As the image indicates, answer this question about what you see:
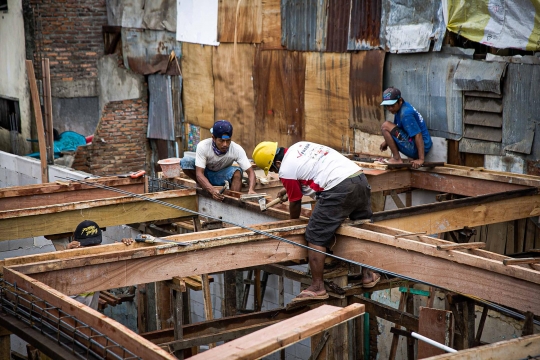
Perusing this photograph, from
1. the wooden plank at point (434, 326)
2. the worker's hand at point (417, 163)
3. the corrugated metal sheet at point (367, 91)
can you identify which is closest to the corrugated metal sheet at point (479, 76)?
the worker's hand at point (417, 163)

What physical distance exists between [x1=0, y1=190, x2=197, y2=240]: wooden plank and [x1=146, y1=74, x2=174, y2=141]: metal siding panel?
7411mm

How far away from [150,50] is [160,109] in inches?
Result: 49.8

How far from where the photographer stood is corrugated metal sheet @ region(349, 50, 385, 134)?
11.1 metres

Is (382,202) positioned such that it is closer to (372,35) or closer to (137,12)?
(372,35)

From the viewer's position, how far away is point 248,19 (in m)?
13.6

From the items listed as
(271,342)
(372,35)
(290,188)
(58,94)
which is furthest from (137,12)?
(271,342)

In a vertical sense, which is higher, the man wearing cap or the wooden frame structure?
the man wearing cap

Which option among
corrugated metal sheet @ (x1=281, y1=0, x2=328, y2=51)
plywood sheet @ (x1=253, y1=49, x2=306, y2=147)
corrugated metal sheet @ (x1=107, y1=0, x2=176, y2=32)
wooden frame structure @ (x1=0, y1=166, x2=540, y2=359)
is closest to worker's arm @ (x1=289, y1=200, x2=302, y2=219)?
wooden frame structure @ (x1=0, y1=166, x2=540, y2=359)

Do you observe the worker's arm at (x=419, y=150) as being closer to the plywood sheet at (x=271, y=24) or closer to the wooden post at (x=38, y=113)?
the plywood sheet at (x=271, y=24)

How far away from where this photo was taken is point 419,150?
998cm

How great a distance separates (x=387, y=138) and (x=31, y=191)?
4.47m

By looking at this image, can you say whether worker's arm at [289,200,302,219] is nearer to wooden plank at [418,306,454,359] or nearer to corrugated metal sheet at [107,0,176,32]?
wooden plank at [418,306,454,359]

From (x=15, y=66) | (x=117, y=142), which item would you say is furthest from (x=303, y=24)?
(x=15, y=66)

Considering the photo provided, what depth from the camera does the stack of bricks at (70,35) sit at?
17250 mm
